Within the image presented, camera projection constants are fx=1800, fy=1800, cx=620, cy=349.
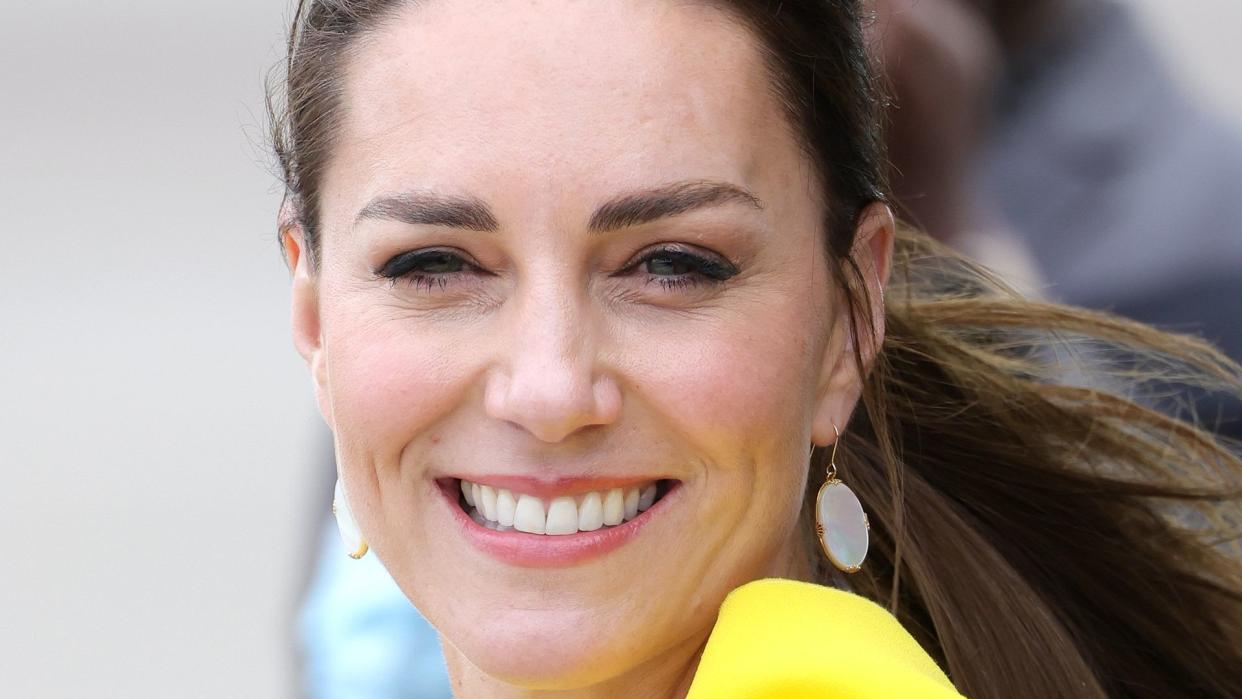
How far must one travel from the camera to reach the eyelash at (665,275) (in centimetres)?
196

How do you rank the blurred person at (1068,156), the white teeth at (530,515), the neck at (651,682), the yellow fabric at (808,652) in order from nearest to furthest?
the yellow fabric at (808,652) → the white teeth at (530,515) → the neck at (651,682) → the blurred person at (1068,156)

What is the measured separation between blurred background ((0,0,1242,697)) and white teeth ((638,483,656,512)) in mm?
2092

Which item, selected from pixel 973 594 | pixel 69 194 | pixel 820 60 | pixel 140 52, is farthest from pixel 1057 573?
pixel 140 52

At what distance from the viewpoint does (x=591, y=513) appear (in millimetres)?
1947

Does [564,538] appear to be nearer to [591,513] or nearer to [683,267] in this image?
[591,513]

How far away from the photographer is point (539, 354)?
1.87 metres

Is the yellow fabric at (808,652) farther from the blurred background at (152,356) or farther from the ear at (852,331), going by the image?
the blurred background at (152,356)

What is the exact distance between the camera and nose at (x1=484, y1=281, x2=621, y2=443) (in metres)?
1.85

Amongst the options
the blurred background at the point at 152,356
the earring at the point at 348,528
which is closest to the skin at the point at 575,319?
the earring at the point at 348,528

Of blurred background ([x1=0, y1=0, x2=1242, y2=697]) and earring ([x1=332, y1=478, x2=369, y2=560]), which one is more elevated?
blurred background ([x1=0, y1=0, x2=1242, y2=697])

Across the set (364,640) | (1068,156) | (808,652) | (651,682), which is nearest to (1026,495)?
(651,682)

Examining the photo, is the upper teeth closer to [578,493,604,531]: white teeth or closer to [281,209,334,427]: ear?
[578,493,604,531]: white teeth

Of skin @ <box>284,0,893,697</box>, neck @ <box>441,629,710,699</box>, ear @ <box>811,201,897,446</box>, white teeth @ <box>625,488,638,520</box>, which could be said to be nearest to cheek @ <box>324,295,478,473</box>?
skin @ <box>284,0,893,697</box>

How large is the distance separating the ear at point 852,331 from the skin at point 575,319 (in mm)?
65
